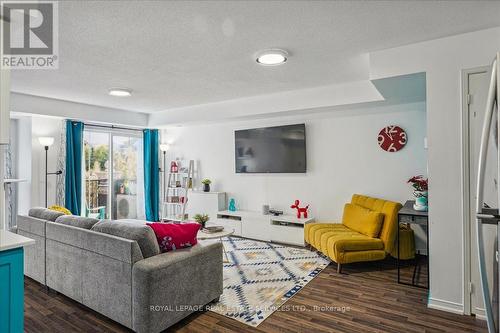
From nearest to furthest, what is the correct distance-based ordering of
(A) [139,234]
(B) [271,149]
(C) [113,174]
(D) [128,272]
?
(D) [128,272]
(A) [139,234]
(B) [271,149]
(C) [113,174]

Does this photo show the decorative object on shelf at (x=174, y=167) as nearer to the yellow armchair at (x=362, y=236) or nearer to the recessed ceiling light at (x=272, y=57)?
the yellow armchair at (x=362, y=236)

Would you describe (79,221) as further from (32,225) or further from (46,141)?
(46,141)

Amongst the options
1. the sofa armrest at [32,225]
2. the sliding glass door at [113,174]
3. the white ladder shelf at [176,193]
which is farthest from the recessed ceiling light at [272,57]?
the sliding glass door at [113,174]

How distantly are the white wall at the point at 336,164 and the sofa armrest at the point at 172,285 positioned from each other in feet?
8.59

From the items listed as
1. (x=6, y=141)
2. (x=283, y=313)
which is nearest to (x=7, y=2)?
(x=6, y=141)

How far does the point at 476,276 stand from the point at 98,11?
3646 millimetres

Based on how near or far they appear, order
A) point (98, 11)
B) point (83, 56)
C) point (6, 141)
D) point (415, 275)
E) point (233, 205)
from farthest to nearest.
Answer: point (233, 205) → point (415, 275) → point (83, 56) → point (98, 11) → point (6, 141)

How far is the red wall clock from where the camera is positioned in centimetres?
419

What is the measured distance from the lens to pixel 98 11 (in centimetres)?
210

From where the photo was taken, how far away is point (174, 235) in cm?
260

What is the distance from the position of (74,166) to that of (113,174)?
1.11m

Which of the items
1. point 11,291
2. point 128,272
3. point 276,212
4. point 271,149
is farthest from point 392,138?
point 11,291

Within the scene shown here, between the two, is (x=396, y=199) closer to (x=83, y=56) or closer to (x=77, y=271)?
(x=77, y=271)

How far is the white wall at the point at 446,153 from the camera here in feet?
8.49
